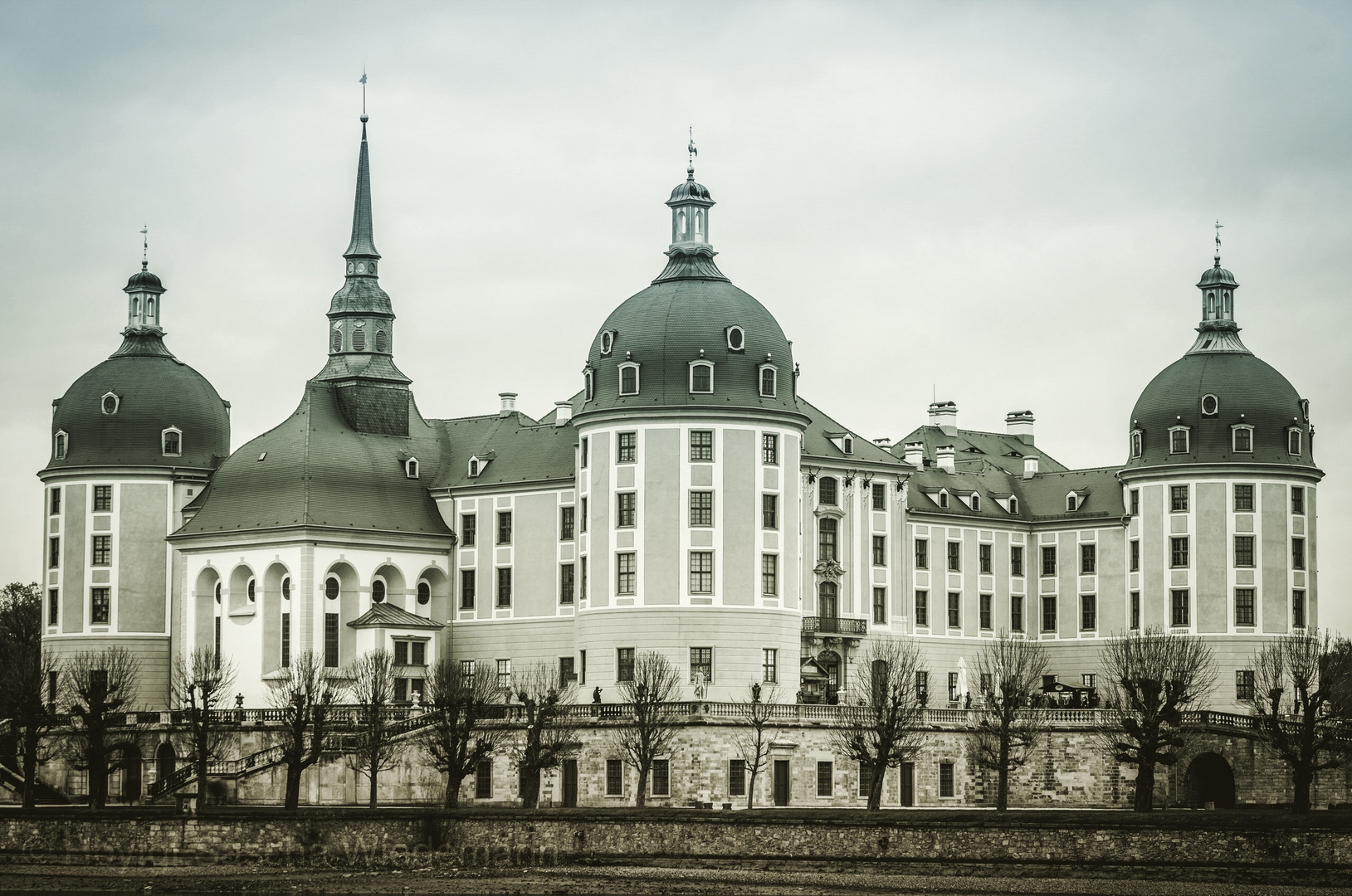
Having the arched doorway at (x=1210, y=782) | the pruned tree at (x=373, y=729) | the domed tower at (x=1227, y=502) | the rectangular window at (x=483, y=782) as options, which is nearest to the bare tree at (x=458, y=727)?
the rectangular window at (x=483, y=782)

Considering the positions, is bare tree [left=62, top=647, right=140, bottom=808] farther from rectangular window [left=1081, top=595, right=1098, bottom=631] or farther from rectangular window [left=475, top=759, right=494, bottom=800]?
rectangular window [left=1081, top=595, right=1098, bottom=631]

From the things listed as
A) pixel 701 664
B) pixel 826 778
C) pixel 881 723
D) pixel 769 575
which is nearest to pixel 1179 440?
pixel 769 575

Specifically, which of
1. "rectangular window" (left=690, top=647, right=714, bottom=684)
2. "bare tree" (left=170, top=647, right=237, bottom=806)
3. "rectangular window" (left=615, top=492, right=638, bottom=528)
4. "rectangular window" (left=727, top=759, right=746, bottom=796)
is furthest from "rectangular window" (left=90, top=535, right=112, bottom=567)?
"rectangular window" (left=727, top=759, right=746, bottom=796)

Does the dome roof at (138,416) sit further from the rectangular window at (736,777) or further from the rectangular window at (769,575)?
the rectangular window at (736,777)

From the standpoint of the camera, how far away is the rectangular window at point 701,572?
103062mm

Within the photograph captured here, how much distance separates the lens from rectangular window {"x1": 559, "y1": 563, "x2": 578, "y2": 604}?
111 m

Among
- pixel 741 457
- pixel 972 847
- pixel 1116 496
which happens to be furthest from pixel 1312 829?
pixel 1116 496

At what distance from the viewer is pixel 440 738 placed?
94125 millimetres

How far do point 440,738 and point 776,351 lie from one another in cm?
2144

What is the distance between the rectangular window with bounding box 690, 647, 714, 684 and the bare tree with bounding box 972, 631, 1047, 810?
9.76 meters

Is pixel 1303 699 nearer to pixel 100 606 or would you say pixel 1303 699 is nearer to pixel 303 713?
pixel 303 713

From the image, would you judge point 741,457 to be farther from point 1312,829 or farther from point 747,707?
point 1312,829

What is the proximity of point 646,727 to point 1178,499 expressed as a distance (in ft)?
101

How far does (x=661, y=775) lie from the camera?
9581 cm
